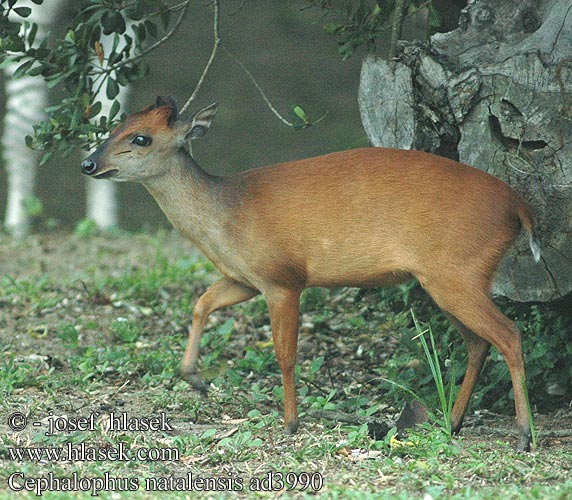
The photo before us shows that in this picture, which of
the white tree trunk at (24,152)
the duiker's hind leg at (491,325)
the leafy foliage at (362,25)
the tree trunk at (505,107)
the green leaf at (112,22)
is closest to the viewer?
the duiker's hind leg at (491,325)

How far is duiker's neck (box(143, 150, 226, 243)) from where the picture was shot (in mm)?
5414

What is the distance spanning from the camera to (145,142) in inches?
211

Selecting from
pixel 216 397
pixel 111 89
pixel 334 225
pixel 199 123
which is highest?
pixel 111 89

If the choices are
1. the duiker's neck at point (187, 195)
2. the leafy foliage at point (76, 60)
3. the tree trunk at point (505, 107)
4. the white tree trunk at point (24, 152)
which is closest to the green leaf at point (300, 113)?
the tree trunk at point (505, 107)

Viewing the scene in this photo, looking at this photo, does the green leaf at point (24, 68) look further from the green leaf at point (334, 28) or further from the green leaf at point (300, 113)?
the green leaf at point (334, 28)

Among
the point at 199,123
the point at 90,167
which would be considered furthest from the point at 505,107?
the point at 90,167

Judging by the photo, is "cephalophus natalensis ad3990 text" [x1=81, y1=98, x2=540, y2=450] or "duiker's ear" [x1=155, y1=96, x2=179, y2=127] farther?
"duiker's ear" [x1=155, y1=96, x2=179, y2=127]

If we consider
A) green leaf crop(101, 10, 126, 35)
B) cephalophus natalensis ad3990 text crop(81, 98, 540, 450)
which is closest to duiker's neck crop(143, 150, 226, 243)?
cephalophus natalensis ad3990 text crop(81, 98, 540, 450)

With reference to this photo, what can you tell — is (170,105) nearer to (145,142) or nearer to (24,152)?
(145,142)

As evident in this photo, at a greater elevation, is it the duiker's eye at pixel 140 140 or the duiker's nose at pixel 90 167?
the duiker's eye at pixel 140 140

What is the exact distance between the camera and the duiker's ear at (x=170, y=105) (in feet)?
17.9

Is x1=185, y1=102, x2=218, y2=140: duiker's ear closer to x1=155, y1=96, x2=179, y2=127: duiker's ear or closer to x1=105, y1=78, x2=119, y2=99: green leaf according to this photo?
x1=155, y1=96, x2=179, y2=127: duiker's ear

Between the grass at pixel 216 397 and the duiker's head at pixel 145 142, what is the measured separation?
118 cm

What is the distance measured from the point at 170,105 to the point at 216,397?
5.08 ft
